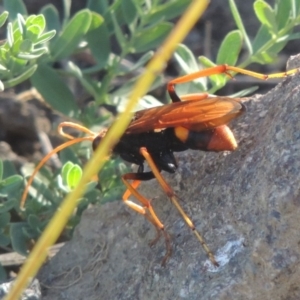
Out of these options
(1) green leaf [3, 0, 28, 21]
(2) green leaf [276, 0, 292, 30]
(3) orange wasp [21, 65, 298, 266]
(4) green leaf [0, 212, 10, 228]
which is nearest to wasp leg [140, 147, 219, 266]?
(3) orange wasp [21, 65, 298, 266]

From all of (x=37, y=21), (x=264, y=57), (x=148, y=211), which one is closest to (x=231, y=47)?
(x=264, y=57)

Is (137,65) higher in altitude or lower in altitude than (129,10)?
lower

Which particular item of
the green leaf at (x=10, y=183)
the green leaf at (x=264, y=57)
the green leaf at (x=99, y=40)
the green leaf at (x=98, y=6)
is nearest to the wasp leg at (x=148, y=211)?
the green leaf at (x=10, y=183)

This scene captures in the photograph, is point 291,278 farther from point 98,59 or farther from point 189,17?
point 98,59

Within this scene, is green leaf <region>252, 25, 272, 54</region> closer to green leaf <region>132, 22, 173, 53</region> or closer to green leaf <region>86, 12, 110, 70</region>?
green leaf <region>132, 22, 173, 53</region>

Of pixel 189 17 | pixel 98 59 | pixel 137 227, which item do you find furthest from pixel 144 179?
pixel 189 17

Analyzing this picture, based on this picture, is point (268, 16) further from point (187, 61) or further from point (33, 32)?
point (33, 32)

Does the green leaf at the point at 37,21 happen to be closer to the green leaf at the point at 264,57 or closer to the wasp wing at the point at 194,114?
the wasp wing at the point at 194,114
